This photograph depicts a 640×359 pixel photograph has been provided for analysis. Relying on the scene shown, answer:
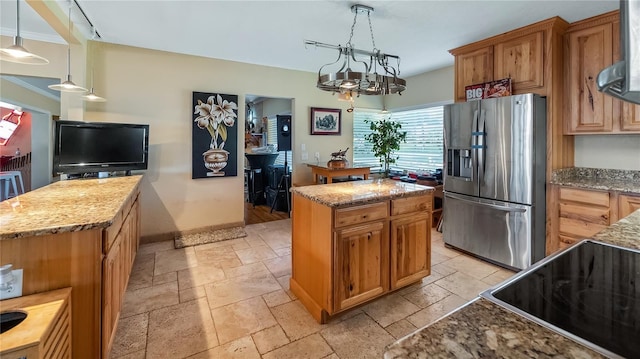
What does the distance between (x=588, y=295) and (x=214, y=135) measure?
13.5ft

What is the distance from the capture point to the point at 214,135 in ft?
13.6

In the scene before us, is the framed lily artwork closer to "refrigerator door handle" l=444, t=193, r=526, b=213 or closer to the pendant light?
the pendant light

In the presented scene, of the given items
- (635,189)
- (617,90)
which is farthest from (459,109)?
(617,90)

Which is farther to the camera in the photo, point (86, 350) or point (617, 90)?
point (86, 350)

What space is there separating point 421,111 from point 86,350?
5.11 metres

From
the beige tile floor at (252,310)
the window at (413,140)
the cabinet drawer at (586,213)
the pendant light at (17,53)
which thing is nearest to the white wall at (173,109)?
the beige tile floor at (252,310)

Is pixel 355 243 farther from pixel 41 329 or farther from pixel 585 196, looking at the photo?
pixel 585 196

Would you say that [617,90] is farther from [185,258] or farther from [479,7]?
[185,258]

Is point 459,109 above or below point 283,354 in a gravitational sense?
above

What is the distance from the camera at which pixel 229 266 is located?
3131 mm

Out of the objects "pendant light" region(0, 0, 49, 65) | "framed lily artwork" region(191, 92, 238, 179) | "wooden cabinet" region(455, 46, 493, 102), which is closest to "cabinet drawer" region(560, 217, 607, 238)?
"wooden cabinet" region(455, 46, 493, 102)

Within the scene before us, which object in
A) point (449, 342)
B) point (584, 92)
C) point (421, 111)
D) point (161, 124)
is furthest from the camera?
point (421, 111)

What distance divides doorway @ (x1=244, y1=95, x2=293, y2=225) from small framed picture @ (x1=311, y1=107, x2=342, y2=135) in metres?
0.42

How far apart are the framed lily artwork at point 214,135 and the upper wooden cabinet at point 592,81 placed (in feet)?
13.1
